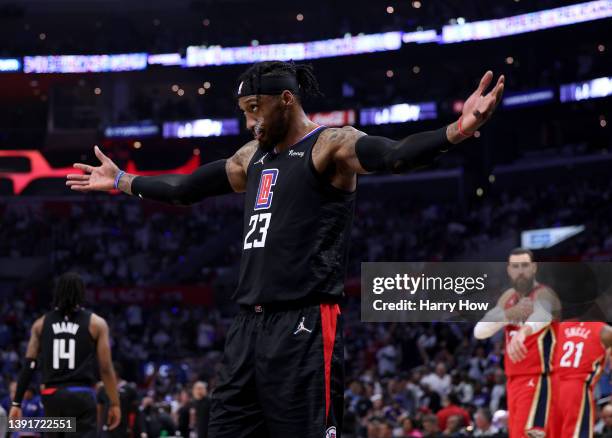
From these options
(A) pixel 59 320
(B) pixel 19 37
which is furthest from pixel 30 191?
(A) pixel 59 320

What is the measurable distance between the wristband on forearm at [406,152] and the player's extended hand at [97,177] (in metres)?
1.64

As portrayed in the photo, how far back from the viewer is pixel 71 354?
28.0 ft

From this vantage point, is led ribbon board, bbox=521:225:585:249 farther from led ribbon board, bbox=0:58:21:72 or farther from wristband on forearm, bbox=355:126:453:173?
wristband on forearm, bbox=355:126:453:173

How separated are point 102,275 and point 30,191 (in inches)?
280

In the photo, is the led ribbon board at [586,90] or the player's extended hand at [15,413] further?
the led ribbon board at [586,90]

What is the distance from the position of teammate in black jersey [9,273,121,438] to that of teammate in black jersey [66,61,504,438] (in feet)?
13.9

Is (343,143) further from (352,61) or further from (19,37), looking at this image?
(19,37)

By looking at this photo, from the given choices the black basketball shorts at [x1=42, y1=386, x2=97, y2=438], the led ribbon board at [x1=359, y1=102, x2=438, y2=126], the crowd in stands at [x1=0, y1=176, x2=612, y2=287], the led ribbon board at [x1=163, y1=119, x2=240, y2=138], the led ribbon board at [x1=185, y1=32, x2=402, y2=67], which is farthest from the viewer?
the led ribbon board at [x1=163, y1=119, x2=240, y2=138]

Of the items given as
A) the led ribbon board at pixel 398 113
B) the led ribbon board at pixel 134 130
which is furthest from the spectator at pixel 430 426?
the led ribbon board at pixel 134 130

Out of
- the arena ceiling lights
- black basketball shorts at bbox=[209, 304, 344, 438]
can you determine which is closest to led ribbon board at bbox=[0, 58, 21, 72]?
the arena ceiling lights

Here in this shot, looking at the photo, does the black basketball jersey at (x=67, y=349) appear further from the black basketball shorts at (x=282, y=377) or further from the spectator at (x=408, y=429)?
the spectator at (x=408, y=429)

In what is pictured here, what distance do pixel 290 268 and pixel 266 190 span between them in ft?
1.34

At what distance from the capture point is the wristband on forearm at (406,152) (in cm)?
396

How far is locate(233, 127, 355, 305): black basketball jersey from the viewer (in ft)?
14.4
